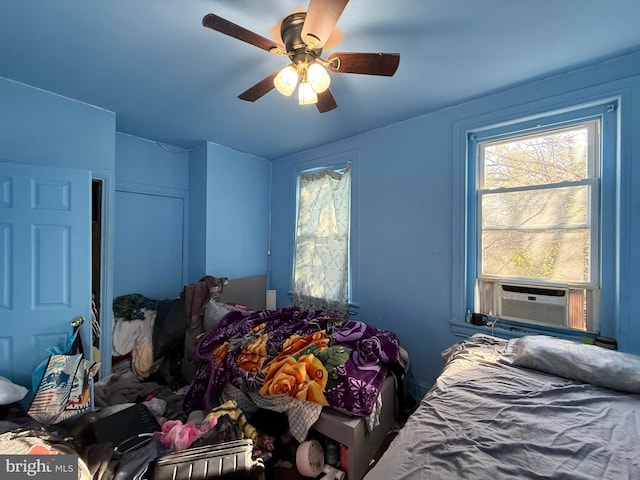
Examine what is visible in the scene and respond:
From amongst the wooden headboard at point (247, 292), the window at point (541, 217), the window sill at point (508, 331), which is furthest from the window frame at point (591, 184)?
the wooden headboard at point (247, 292)

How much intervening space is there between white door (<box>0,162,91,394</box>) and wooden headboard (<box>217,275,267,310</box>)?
1.37 meters

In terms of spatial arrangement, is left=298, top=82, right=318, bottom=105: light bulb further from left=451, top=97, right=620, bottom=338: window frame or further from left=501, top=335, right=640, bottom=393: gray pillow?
left=501, top=335, right=640, bottom=393: gray pillow

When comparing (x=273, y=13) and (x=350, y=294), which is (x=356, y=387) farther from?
(x=273, y=13)

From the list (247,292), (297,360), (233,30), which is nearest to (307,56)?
(233,30)

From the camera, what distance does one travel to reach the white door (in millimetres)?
1753

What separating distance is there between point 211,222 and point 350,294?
188 centimetres

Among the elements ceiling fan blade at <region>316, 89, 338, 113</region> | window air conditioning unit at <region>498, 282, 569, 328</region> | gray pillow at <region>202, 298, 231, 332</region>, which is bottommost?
gray pillow at <region>202, 298, 231, 332</region>

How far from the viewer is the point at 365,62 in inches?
52.2

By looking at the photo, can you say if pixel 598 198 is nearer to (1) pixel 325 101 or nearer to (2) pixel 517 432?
(2) pixel 517 432

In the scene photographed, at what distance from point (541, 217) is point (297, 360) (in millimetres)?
2112

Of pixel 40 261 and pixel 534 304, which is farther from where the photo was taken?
pixel 534 304

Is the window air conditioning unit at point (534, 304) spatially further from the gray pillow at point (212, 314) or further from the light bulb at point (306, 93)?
the gray pillow at point (212, 314)

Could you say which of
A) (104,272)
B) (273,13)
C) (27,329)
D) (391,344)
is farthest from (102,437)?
(273,13)

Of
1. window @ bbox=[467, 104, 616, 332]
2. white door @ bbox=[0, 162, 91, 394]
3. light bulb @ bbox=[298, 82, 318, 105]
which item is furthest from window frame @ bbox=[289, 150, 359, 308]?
white door @ bbox=[0, 162, 91, 394]
